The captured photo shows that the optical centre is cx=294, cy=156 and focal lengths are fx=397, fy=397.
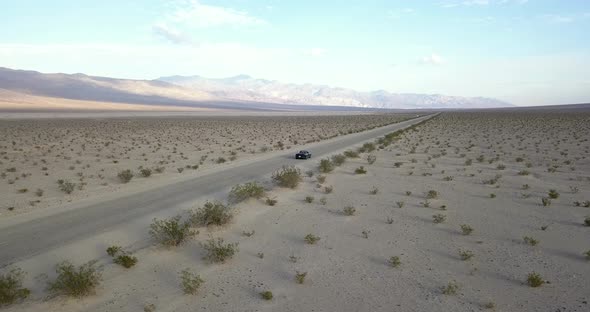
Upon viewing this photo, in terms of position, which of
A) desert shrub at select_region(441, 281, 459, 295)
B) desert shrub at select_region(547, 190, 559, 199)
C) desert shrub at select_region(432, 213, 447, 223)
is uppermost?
desert shrub at select_region(547, 190, 559, 199)

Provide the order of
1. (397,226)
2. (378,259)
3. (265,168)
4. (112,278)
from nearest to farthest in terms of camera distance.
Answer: (112,278)
(378,259)
(397,226)
(265,168)

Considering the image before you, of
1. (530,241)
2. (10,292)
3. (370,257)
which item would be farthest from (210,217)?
(530,241)

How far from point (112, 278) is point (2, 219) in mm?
6300

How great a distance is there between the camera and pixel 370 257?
9117 mm

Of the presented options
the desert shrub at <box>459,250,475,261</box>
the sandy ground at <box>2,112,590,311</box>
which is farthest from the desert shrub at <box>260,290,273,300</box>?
the desert shrub at <box>459,250,475,261</box>

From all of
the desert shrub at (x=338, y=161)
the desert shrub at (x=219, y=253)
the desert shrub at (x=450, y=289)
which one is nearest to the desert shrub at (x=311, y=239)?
the desert shrub at (x=219, y=253)

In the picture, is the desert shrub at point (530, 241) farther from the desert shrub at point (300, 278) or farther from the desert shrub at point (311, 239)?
the desert shrub at point (300, 278)

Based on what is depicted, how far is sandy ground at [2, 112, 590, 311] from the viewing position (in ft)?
23.4

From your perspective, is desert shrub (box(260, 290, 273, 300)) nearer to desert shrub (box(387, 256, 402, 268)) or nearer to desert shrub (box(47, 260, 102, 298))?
desert shrub (box(387, 256, 402, 268))

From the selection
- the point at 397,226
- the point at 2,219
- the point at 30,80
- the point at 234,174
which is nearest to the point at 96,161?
the point at 234,174

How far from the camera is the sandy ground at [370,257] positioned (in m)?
7.12

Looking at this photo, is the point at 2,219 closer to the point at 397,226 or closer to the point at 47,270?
the point at 47,270

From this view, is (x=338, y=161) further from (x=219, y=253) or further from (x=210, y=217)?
(x=219, y=253)

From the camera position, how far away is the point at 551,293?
732 centimetres
